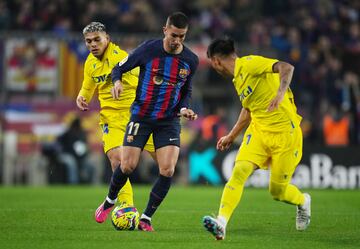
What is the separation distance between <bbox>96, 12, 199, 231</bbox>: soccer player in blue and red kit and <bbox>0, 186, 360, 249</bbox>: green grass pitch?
656 millimetres

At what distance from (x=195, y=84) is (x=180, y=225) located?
1388 cm

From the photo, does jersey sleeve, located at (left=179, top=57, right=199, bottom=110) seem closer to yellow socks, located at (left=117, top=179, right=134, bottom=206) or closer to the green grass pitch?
yellow socks, located at (left=117, top=179, right=134, bottom=206)

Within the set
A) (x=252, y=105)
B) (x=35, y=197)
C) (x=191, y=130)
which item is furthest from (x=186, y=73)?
(x=191, y=130)

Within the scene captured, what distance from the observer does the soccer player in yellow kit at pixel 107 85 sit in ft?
35.3

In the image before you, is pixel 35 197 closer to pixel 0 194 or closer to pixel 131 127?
pixel 0 194

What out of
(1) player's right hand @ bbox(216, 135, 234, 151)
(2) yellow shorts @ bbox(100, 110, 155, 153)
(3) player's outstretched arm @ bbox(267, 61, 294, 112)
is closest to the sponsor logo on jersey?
(2) yellow shorts @ bbox(100, 110, 155, 153)

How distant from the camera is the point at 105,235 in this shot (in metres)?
9.34

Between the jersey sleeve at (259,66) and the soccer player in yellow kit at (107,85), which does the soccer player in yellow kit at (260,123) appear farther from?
the soccer player in yellow kit at (107,85)

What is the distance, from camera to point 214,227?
8.52 meters

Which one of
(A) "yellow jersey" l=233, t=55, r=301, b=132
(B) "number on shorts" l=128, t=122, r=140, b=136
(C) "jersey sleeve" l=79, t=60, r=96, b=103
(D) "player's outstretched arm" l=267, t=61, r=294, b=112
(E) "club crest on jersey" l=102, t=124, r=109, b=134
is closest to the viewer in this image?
(D) "player's outstretched arm" l=267, t=61, r=294, b=112

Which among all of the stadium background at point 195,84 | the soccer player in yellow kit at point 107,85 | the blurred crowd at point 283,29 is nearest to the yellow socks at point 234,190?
the soccer player in yellow kit at point 107,85

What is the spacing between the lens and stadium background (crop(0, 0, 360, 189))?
2064 cm

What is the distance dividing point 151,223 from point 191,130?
11746 mm

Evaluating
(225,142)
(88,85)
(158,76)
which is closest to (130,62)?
(158,76)
